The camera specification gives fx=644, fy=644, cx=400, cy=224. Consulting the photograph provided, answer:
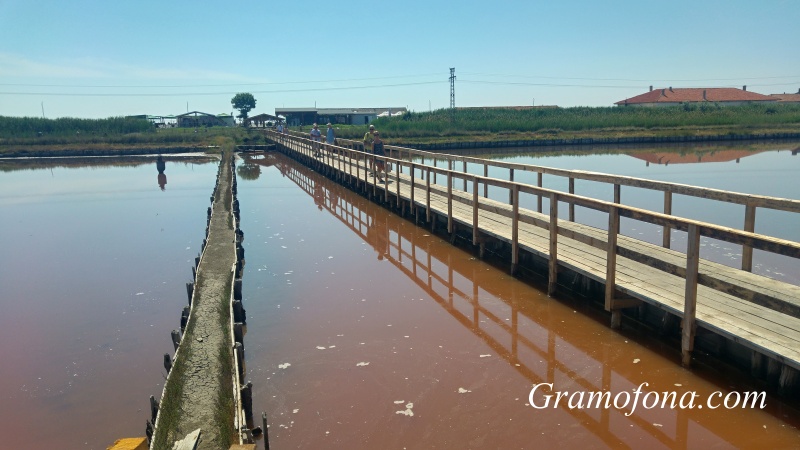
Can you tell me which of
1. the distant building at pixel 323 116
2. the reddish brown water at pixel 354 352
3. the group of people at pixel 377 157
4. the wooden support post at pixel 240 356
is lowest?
the reddish brown water at pixel 354 352

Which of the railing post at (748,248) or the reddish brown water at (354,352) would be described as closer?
the reddish brown water at (354,352)

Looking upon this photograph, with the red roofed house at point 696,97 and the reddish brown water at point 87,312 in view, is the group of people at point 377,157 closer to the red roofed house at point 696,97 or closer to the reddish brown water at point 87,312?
the reddish brown water at point 87,312

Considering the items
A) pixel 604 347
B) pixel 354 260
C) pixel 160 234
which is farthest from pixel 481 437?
pixel 160 234

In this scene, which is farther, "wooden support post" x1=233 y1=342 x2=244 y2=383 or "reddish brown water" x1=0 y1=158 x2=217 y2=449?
"wooden support post" x1=233 y1=342 x2=244 y2=383

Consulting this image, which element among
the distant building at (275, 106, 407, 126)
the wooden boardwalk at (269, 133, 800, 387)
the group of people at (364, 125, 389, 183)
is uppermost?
the distant building at (275, 106, 407, 126)

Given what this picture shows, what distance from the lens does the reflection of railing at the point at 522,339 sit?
567 cm

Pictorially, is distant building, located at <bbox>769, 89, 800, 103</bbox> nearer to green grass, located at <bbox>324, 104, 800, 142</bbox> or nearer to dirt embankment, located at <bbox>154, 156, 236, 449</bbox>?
green grass, located at <bbox>324, 104, 800, 142</bbox>

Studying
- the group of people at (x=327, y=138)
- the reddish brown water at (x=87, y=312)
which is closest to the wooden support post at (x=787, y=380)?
the reddish brown water at (x=87, y=312)

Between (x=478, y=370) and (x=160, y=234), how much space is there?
35.9 ft

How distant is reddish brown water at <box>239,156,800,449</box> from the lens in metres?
5.59

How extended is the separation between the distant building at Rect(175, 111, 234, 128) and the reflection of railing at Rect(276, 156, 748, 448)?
279 ft

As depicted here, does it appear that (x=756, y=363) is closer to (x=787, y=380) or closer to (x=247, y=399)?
(x=787, y=380)

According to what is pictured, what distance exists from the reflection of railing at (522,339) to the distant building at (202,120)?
8498 cm

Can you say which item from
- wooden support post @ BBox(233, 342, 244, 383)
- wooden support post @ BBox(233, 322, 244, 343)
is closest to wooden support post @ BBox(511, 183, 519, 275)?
wooden support post @ BBox(233, 322, 244, 343)
